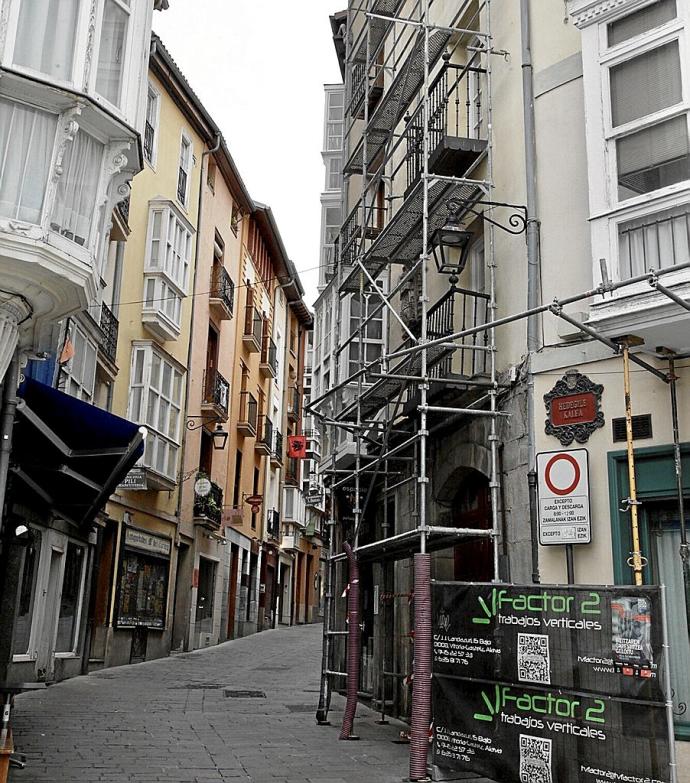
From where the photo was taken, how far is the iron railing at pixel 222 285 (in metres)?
27.4

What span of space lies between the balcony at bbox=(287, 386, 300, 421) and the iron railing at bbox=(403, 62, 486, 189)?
3202 cm

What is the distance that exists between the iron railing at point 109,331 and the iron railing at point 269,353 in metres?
15.6

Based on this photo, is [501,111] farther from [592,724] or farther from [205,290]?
[205,290]

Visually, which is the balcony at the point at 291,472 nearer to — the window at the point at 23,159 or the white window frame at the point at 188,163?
the white window frame at the point at 188,163

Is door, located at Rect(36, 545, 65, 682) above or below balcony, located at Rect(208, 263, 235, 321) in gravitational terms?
below

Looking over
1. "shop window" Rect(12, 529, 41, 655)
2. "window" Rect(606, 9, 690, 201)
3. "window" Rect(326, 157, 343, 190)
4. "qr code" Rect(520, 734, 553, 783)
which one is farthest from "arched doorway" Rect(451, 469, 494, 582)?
"window" Rect(326, 157, 343, 190)

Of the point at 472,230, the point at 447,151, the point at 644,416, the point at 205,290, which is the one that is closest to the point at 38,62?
the point at 447,151

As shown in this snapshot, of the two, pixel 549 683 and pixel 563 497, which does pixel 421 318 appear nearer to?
pixel 563 497

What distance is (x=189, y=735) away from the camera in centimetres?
1059

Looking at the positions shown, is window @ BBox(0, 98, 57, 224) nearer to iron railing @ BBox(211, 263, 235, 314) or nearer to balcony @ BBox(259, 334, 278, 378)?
iron railing @ BBox(211, 263, 235, 314)

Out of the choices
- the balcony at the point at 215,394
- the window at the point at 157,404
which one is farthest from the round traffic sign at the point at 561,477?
the balcony at the point at 215,394

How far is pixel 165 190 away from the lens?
75.3ft

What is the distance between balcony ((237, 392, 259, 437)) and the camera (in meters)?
31.7

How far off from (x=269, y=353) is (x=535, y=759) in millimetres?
30370
